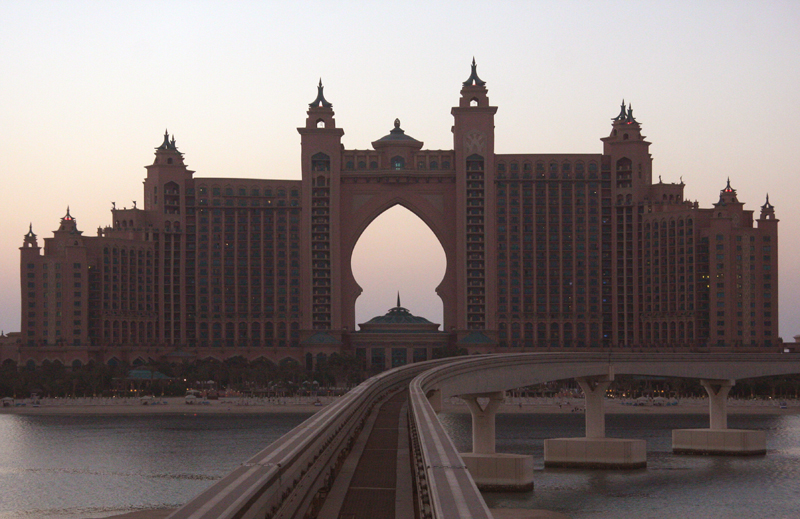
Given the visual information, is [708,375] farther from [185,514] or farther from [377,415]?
[185,514]

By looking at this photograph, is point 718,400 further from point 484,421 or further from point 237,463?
point 237,463

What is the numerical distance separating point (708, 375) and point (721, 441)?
6.57m

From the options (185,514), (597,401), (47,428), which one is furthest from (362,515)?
(47,428)

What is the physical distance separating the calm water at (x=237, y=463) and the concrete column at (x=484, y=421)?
524 centimetres

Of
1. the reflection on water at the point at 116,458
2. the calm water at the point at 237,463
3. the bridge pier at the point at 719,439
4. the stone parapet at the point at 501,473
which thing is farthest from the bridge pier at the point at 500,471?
the bridge pier at the point at 719,439

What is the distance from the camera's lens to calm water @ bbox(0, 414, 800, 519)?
85625 mm

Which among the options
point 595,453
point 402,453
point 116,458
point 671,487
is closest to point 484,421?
point 671,487

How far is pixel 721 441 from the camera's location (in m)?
121

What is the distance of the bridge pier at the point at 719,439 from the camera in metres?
121

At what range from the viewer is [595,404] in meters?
116

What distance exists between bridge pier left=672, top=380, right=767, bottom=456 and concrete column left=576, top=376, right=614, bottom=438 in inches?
446

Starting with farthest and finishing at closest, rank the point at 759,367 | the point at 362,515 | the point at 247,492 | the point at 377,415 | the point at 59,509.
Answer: the point at 759,367 < the point at 59,509 < the point at 377,415 < the point at 362,515 < the point at 247,492

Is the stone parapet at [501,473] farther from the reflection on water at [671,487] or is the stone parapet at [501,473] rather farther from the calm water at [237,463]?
the calm water at [237,463]

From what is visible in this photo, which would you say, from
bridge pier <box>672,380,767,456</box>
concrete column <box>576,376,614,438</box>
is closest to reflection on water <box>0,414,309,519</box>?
concrete column <box>576,376,614,438</box>
